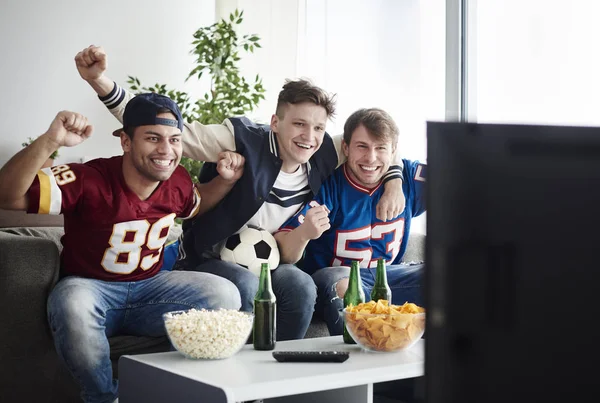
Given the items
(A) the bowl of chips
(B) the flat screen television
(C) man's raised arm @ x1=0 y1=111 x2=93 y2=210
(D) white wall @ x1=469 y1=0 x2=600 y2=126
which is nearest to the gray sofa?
(C) man's raised arm @ x1=0 y1=111 x2=93 y2=210

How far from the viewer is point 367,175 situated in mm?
2904

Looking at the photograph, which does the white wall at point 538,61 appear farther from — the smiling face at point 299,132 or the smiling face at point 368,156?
the smiling face at point 299,132

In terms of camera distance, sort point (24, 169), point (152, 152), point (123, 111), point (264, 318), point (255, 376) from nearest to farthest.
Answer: point (255, 376)
point (264, 318)
point (24, 169)
point (152, 152)
point (123, 111)

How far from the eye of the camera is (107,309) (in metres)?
2.29

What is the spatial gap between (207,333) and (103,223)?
70 cm

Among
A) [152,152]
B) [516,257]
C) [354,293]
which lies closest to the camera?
[516,257]

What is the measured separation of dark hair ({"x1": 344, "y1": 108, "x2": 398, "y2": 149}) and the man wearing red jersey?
726 mm

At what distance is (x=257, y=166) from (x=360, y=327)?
3.32 ft

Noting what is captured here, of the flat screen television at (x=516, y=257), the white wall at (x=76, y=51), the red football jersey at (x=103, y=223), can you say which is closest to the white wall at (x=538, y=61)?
the red football jersey at (x=103, y=223)

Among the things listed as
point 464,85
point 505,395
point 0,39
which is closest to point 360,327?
point 505,395

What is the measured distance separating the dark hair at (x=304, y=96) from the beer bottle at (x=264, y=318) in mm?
1047

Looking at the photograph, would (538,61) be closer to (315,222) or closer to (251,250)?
(315,222)

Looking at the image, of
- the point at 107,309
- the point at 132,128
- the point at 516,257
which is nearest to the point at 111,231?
the point at 107,309

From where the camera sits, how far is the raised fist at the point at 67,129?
2.23 metres
